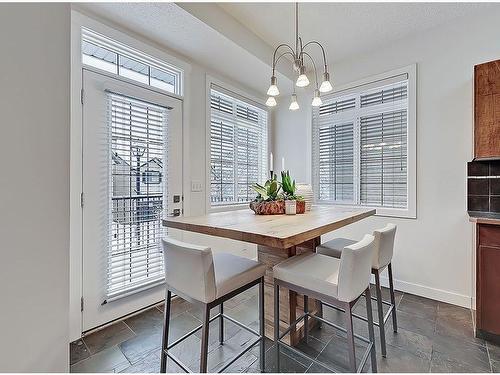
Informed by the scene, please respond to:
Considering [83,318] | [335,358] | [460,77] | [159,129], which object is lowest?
[335,358]

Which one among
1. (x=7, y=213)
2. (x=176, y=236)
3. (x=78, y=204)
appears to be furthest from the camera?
(x=176, y=236)

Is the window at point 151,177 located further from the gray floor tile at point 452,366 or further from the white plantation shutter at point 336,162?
the gray floor tile at point 452,366

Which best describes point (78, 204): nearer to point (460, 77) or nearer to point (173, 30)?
point (173, 30)

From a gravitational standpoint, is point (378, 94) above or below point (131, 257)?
above

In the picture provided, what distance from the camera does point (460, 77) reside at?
2.39 meters

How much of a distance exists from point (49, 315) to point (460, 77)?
11.3 ft

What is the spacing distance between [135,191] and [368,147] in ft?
8.73

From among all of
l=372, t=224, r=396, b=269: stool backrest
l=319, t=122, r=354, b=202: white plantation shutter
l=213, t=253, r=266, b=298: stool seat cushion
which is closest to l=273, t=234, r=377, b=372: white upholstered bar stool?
l=213, t=253, r=266, b=298: stool seat cushion

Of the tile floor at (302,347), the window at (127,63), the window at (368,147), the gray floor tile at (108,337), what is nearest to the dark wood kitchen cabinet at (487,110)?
the window at (368,147)

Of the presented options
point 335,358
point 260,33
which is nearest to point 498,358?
point 335,358

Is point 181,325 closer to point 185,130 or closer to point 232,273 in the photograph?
point 232,273

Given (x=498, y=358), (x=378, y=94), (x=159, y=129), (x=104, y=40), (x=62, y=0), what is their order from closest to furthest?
(x=62, y=0) < (x=498, y=358) < (x=104, y=40) < (x=159, y=129) < (x=378, y=94)

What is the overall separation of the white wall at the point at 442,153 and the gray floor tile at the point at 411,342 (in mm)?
849

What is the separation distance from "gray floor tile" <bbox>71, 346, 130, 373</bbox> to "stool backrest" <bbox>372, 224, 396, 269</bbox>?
1.81 meters
